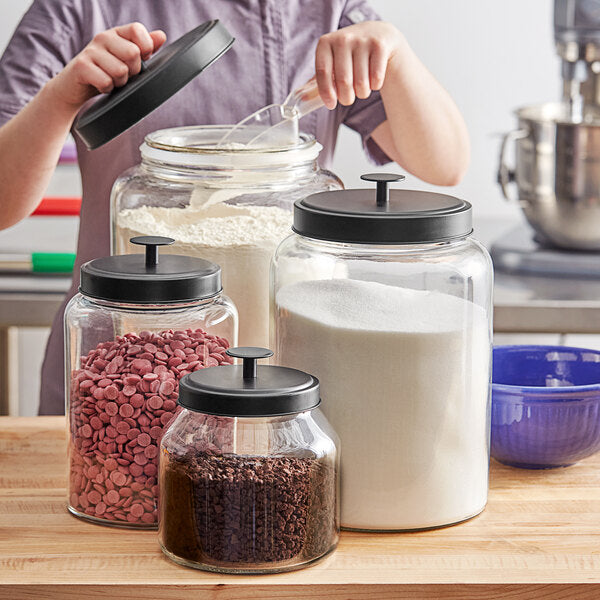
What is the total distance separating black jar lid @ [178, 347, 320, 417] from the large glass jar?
0.58ft

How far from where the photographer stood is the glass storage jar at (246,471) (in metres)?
0.63

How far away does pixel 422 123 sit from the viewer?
117 cm

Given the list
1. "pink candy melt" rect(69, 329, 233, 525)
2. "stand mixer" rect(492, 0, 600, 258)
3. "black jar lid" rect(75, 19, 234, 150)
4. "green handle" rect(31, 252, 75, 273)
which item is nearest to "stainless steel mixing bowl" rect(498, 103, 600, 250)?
"stand mixer" rect(492, 0, 600, 258)

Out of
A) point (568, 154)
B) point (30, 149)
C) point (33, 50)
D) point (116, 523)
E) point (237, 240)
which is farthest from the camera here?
point (568, 154)

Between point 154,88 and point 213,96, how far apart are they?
49 cm

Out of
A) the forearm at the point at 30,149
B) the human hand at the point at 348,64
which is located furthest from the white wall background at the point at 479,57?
the human hand at the point at 348,64

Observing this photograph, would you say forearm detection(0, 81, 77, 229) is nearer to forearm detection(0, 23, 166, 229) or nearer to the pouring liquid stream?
forearm detection(0, 23, 166, 229)

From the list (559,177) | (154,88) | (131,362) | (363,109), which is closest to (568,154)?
(559,177)

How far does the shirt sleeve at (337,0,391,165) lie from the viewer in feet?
4.27

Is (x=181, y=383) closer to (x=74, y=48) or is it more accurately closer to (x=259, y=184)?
(x=259, y=184)

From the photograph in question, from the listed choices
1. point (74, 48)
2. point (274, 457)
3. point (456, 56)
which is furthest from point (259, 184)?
point (456, 56)

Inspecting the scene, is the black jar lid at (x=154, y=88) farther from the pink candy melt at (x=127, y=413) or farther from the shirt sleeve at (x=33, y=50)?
the shirt sleeve at (x=33, y=50)

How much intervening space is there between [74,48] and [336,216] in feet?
2.30

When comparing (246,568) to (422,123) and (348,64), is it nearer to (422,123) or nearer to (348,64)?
(348,64)
